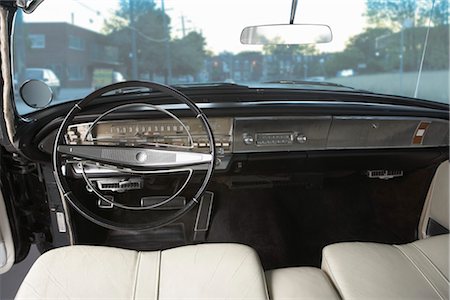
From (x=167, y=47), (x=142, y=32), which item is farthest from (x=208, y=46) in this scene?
(x=142, y=32)

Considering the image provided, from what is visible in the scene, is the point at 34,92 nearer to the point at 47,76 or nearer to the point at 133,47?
the point at 47,76

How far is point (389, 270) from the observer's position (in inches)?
58.1

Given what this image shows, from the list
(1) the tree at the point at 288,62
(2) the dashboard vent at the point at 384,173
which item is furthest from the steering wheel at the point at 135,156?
(2) the dashboard vent at the point at 384,173

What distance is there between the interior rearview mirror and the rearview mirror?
912 mm

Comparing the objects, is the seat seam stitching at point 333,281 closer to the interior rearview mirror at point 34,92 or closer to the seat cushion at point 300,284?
the seat cushion at point 300,284

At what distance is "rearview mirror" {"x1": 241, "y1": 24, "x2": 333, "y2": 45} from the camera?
1956mm

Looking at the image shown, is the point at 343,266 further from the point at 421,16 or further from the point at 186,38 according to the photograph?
the point at 421,16

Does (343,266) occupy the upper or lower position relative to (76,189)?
lower

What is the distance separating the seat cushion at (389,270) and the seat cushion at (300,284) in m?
0.05

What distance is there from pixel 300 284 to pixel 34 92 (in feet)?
4.10

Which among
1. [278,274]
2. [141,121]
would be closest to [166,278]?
[278,274]

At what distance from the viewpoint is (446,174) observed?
2.06m

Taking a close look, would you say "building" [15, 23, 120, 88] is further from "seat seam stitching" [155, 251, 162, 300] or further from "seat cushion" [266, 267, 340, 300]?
"seat cushion" [266, 267, 340, 300]

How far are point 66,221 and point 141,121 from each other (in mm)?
654
